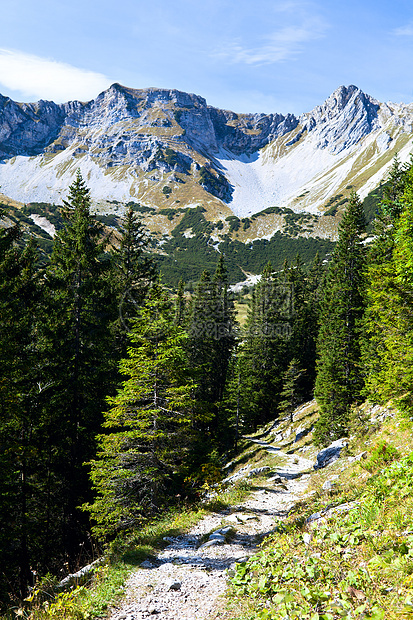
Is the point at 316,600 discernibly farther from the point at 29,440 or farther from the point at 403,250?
the point at 29,440

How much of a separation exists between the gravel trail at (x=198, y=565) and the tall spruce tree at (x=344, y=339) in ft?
34.6

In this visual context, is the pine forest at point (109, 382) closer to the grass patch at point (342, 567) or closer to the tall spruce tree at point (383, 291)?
the tall spruce tree at point (383, 291)

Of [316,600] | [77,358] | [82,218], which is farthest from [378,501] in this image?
[82,218]

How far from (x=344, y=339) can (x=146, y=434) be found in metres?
17.3

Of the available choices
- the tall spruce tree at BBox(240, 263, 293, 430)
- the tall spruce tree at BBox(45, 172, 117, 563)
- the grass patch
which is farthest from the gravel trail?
the tall spruce tree at BBox(240, 263, 293, 430)

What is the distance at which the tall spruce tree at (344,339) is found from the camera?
23.3m

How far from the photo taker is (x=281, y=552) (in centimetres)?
678

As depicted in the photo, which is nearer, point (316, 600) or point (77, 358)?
point (316, 600)

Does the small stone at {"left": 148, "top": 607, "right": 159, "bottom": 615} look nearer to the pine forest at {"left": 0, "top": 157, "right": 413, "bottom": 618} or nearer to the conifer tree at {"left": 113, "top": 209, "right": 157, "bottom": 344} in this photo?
the pine forest at {"left": 0, "top": 157, "right": 413, "bottom": 618}

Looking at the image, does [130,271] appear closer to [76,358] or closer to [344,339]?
[76,358]

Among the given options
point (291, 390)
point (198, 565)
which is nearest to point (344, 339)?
point (291, 390)

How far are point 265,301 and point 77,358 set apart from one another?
29976 mm

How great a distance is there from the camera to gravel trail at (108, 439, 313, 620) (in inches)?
251

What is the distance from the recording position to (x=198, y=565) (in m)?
8.16
